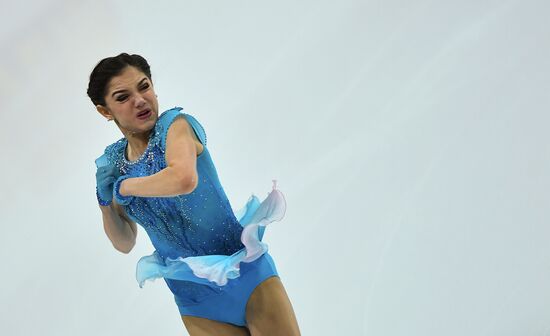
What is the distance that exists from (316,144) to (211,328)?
7.23 ft

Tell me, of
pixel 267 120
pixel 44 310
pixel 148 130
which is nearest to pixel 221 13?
pixel 267 120

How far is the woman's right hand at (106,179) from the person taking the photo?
114 inches

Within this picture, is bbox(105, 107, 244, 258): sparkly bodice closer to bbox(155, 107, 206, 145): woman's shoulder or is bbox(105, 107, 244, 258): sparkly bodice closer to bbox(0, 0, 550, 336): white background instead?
bbox(155, 107, 206, 145): woman's shoulder

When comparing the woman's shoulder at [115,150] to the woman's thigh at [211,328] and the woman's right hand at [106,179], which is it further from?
the woman's thigh at [211,328]

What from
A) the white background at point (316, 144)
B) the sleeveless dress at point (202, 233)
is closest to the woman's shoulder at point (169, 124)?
the sleeveless dress at point (202, 233)

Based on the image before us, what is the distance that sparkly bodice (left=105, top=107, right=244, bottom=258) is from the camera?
2.74 m

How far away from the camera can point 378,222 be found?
4613 millimetres

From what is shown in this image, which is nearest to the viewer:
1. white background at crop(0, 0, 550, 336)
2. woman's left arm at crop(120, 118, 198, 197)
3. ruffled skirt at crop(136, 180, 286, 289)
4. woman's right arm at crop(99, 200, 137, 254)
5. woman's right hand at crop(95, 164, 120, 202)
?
woman's left arm at crop(120, 118, 198, 197)

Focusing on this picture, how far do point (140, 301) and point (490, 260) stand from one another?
1745mm

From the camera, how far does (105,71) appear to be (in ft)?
9.12

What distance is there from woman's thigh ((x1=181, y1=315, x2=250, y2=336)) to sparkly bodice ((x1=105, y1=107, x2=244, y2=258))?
0.21 meters

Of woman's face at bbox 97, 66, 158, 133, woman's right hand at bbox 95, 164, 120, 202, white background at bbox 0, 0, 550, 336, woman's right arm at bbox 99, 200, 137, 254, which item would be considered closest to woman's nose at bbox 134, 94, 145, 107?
woman's face at bbox 97, 66, 158, 133

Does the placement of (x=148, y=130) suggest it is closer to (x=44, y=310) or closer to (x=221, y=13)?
(x=44, y=310)

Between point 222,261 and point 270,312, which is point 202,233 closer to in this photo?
point 222,261
